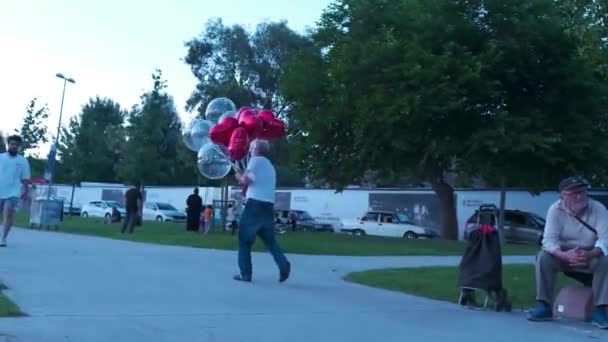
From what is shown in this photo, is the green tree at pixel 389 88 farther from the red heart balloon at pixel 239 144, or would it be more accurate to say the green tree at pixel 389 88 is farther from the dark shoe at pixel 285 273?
the dark shoe at pixel 285 273

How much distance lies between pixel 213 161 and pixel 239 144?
1.27m

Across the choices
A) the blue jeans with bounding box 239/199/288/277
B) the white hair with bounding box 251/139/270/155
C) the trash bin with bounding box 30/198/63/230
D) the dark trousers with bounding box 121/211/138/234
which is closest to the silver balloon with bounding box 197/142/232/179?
the white hair with bounding box 251/139/270/155

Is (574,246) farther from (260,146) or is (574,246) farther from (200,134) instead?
(200,134)

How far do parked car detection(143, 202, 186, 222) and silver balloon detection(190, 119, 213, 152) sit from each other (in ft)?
Result: 131

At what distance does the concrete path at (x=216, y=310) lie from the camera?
7281 millimetres

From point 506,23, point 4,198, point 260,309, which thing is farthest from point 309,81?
point 260,309

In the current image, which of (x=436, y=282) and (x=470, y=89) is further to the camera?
(x=470, y=89)

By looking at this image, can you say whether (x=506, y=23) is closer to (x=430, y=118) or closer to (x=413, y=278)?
(x=430, y=118)

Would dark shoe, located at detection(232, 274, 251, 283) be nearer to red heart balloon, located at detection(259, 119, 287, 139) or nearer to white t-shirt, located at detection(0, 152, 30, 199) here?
red heart balloon, located at detection(259, 119, 287, 139)

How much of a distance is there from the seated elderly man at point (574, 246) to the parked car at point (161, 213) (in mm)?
45212

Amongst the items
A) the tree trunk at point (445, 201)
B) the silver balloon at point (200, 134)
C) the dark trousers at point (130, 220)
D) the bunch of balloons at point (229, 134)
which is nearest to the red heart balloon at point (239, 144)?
the bunch of balloons at point (229, 134)

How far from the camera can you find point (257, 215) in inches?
436

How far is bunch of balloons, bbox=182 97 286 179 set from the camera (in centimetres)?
1185

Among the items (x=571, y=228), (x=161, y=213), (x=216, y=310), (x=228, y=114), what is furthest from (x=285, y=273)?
(x=161, y=213)
